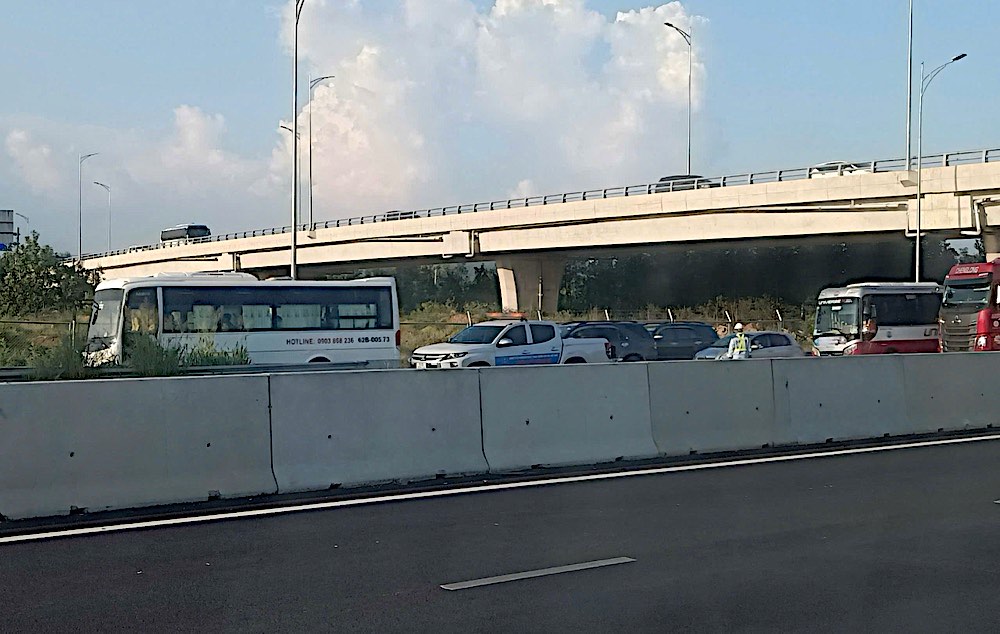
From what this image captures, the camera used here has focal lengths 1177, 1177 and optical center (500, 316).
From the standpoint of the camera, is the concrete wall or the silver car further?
the silver car

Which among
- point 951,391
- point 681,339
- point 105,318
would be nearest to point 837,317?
point 681,339

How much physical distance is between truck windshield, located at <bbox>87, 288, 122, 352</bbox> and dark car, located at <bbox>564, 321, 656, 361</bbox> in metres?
13.3

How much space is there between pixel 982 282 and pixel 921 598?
102ft

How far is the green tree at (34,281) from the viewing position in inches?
2095

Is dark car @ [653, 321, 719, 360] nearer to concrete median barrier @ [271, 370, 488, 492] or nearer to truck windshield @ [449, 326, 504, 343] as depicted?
truck windshield @ [449, 326, 504, 343]

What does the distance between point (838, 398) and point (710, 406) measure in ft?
7.77

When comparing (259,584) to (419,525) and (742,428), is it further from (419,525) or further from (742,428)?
(742,428)

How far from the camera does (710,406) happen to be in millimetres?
14516

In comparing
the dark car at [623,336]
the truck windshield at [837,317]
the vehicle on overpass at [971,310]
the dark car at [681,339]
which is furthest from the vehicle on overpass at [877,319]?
the dark car at [623,336]

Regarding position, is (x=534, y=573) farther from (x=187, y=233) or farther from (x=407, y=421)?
(x=187, y=233)

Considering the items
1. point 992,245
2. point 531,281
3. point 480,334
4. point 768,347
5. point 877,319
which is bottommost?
point 768,347

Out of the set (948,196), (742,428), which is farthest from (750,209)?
(742,428)

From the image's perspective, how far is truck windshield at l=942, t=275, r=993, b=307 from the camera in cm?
3541

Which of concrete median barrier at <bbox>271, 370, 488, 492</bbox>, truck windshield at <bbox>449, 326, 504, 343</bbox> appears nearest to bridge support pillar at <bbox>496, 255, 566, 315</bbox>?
truck windshield at <bbox>449, 326, 504, 343</bbox>
